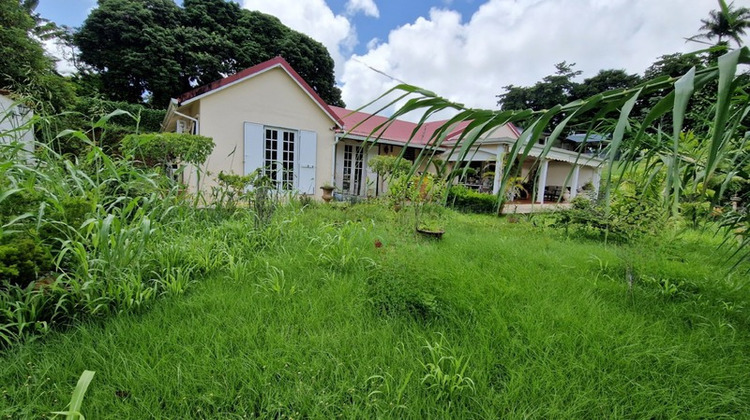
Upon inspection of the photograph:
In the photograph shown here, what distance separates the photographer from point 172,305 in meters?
2.05

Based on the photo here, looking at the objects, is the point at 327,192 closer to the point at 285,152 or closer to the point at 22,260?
the point at 285,152

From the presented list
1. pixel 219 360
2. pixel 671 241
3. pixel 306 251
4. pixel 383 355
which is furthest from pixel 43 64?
pixel 671 241

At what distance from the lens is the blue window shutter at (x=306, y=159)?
8336mm

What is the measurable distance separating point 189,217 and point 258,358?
2.16 meters

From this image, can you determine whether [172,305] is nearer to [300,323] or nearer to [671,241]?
[300,323]

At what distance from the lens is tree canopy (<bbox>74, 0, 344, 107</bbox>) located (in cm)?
1567

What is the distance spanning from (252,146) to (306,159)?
4.67 feet

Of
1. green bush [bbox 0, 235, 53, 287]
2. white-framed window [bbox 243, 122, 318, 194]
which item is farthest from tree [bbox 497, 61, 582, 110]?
green bush [bbox 0, 235, 53, 287]

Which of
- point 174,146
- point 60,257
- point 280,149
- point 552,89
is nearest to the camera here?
point 60,257

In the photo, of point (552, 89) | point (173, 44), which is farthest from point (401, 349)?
point (552, 89)

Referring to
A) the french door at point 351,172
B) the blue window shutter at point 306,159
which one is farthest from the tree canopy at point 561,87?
the blue window shutter at point 306,159

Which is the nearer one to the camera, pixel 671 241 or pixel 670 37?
pixel 670 37

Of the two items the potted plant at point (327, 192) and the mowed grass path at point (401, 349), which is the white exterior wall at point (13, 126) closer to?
the mowed grass path at point (401, 349)

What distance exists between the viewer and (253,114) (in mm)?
7652
